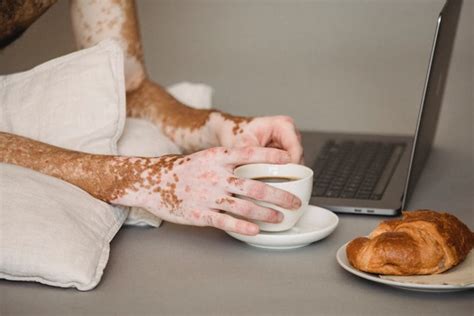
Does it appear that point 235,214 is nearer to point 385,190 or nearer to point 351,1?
point 385,190

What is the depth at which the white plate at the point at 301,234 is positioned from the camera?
1.28m

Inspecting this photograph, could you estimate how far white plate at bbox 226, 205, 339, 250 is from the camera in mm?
1282

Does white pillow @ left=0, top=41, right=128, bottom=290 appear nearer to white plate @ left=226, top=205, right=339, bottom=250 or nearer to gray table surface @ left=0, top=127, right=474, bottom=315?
gray table surface @ left=0, top=127, right=474, bottom=315

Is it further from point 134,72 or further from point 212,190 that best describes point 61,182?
point 134,72

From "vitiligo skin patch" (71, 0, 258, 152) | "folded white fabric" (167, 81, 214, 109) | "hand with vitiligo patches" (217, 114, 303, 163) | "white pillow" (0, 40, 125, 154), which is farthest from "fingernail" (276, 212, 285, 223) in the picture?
"folded white fabric" (167, 81, 214, 109)

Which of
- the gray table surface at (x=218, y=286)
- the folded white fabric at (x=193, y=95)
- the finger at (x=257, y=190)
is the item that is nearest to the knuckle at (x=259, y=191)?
the finger at (x=257, y=190)

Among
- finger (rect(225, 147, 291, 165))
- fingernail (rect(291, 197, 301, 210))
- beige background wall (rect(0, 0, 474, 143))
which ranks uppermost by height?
finger (rect(225, 147, 291, 165))

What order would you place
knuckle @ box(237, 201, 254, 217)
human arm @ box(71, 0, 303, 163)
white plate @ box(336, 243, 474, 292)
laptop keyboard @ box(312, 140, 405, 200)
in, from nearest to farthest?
1. white plate @ box(336, 243, 474, 292)
2. knuckle @ box(237, 201, 254, 217)
3. laptop keyboard @ box(312, 140, 405, 200)
4. human arm @ box(71, 0, 303, 163)

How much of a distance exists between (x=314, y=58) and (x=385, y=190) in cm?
127

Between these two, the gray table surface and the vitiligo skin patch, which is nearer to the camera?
the gray table surface

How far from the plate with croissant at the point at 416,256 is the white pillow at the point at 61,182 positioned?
1.13 ft

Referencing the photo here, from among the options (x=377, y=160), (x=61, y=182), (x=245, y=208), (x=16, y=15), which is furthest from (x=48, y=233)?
(x=377, y=160)

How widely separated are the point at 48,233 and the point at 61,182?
0.15m

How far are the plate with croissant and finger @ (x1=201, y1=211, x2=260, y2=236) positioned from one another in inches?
5.1
